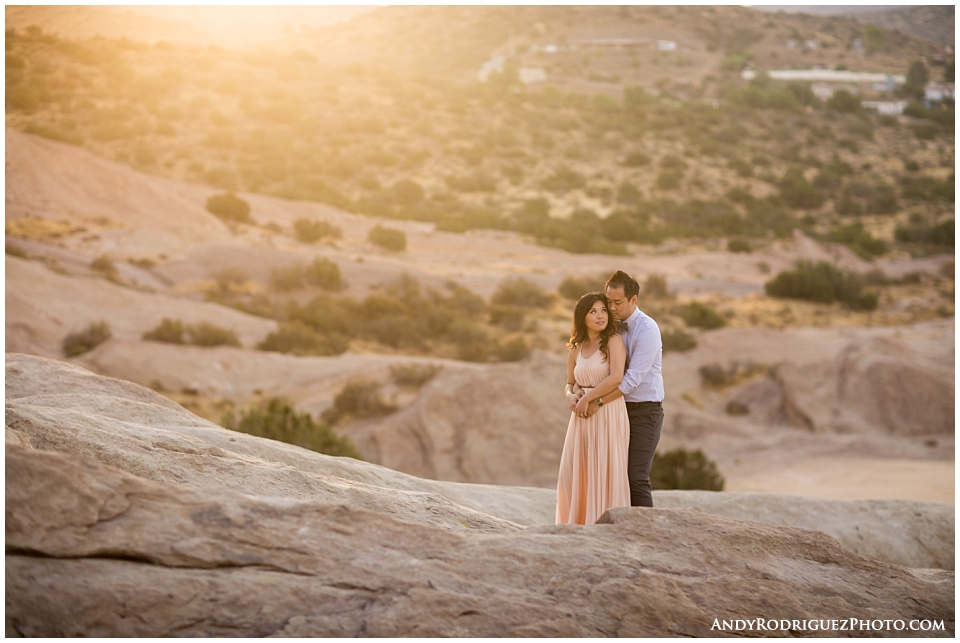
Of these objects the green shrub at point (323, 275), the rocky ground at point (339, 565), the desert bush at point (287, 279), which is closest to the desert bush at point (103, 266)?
the desert bush at point (287, 279)

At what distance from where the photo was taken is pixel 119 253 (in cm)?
2116

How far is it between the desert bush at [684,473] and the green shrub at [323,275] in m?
13.5

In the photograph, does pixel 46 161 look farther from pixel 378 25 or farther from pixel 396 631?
pixel 378 25

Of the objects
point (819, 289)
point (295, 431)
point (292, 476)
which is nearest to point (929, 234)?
point (819, 289)

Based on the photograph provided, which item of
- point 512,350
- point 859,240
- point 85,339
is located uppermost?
point 859,240

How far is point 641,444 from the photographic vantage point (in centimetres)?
446

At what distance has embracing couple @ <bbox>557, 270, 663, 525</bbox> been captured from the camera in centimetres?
436

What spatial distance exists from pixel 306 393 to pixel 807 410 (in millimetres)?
10230

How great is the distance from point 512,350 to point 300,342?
17.7 feet

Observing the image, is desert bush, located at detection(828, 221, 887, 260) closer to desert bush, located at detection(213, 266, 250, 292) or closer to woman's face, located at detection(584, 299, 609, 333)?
desert bush, located at detection(213, 266, 250, 292)

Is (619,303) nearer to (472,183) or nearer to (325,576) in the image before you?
(325,576)

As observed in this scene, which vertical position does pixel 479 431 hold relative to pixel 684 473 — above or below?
above

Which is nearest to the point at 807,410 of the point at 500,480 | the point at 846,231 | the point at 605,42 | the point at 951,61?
the point at 500,480

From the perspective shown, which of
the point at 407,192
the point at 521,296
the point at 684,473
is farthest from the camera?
the point at 407,192
